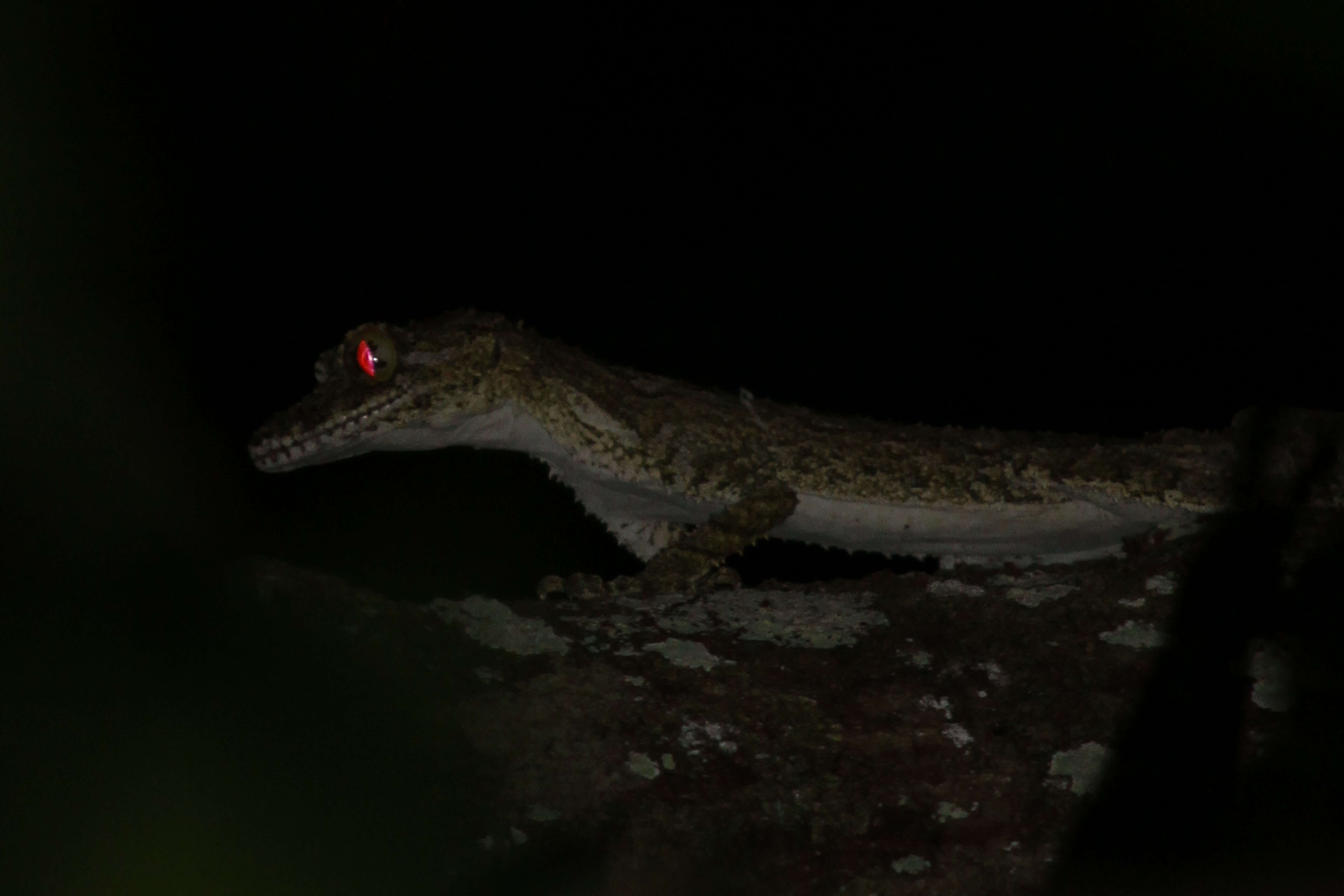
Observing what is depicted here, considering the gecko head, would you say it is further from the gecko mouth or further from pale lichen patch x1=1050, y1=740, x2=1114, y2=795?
pale lichen patch x1=1050, y1=740, x2=1114, y2=795

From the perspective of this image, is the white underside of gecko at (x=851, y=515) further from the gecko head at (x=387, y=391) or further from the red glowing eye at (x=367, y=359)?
the red glowing eye at (x=367, y=359)

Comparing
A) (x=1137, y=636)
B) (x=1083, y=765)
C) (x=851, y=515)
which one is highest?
(x=1137, y=636)

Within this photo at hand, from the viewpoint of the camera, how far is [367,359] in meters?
6.73

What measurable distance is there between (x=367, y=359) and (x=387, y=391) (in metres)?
0.23

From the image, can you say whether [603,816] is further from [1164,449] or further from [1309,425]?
[1309,425]

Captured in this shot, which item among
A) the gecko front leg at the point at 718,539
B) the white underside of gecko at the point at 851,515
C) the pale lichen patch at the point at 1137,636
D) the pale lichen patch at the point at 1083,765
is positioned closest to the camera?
the pale lichen patch at the point at 1083,765

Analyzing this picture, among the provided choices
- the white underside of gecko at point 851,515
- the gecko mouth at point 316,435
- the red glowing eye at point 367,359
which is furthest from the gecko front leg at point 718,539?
the red glowing eye at point 367,359

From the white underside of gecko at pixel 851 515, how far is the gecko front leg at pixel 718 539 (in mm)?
275

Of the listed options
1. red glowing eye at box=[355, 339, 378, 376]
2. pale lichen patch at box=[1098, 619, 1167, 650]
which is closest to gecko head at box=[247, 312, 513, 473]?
red glowing eye at box=[355, 339, 378, 376]

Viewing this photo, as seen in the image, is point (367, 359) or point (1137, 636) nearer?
point (1137, 636)

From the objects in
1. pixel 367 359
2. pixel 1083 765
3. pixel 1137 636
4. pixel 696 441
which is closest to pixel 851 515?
pixel 696 441

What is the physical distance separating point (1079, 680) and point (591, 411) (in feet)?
12.8

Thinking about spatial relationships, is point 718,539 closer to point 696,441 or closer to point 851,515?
point 696,441

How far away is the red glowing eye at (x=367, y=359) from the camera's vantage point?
6.72 meters
